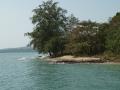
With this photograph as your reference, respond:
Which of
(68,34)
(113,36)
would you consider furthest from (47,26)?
(113,36)

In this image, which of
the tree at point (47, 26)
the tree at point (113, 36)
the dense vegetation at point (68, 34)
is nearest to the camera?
the tree at point (113, 36)

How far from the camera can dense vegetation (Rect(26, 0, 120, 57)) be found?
202 feet

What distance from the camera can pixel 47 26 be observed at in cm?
7181

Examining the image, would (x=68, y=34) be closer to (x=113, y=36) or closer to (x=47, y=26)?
(x=47, y=26)

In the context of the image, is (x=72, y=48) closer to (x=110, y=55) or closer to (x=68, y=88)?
(x=110, y=55)

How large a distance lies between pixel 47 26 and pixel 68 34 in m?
5.32

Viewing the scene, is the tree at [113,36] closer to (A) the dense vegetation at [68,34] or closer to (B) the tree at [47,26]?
(A) the dense vegetation at [68,34]

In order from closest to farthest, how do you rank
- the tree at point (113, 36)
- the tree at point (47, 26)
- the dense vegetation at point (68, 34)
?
the tree at point (113, 36) < the dense vegetation at point (68, 34) < the tree at point (47, 26)

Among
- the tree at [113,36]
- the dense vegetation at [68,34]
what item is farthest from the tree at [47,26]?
the tree at [113,36]

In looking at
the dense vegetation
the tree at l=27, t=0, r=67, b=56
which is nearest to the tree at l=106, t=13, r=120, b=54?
the dense vegetation

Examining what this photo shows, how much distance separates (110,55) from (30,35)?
74.4 feet

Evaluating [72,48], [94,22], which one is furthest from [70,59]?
[94,22]

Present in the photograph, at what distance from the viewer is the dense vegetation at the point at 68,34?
61.5 meters

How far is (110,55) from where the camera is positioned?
57.3 meters
